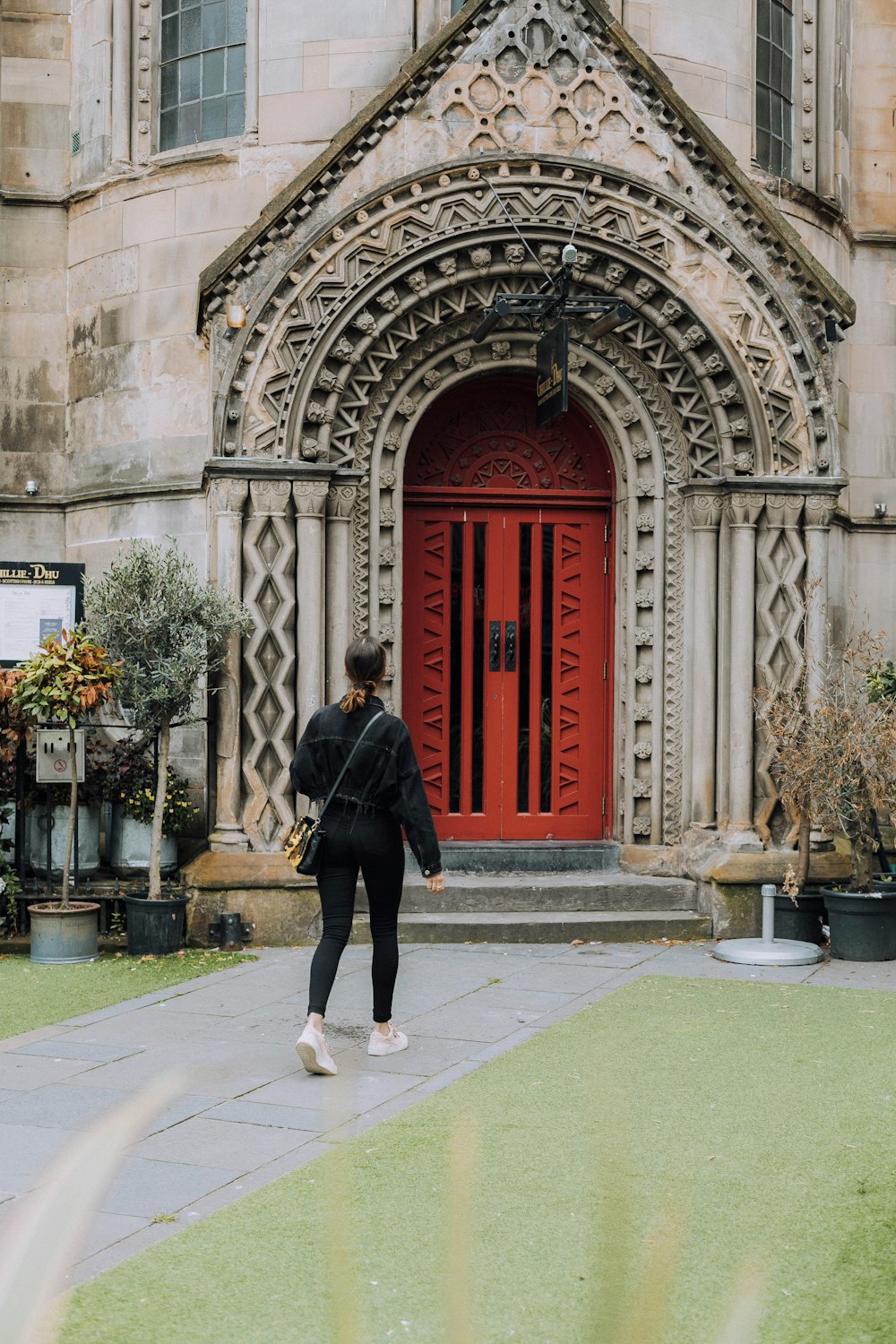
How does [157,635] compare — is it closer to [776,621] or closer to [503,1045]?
[503,1045]

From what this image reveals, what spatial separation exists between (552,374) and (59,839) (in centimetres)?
477

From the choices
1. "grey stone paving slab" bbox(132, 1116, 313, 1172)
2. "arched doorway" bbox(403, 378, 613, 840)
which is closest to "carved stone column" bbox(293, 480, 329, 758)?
"arched doorway" bbox(403, 378, 613, 840)

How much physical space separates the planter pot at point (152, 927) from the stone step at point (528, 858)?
2.04 m

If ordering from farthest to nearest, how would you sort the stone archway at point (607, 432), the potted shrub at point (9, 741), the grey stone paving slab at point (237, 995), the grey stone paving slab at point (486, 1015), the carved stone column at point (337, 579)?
the carved stone column at point (337, 579), the stone archway at point (607, 432), the potted shrub at point (9, 741), the grey stone paving slab at point (237, 995), the grey stone paving slab at point (486, 1015)

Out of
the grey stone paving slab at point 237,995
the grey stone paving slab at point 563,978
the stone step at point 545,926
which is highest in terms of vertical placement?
the stone step at point 545,926

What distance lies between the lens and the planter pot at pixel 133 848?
1034 cm

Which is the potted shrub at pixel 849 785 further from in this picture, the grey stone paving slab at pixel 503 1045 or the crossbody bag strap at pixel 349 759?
the crossbody bag strap at pixel 349 759

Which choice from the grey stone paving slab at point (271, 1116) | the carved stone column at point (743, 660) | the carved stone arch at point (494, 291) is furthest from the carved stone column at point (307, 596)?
the grey stone paving slab at point (271, 1116)

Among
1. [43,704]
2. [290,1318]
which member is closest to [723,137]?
[43,704]

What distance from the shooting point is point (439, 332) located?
1080 centimetres

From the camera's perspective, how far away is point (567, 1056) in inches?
271

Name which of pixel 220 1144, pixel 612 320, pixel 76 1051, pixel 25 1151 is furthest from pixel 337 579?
pixel 25 1151

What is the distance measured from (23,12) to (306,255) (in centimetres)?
424

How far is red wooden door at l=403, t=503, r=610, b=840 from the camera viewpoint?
11344mm
